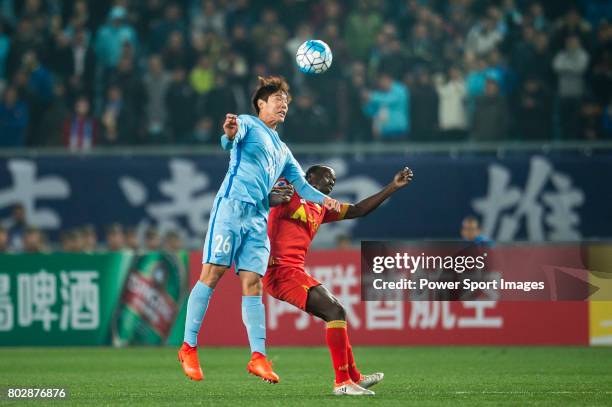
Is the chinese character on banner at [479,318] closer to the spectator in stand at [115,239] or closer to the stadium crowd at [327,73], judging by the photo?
the stadium crowd at [327,73]

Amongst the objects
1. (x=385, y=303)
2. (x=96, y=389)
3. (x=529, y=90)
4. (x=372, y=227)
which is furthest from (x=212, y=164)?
(x=96, y=389)

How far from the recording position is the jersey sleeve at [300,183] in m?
9.36

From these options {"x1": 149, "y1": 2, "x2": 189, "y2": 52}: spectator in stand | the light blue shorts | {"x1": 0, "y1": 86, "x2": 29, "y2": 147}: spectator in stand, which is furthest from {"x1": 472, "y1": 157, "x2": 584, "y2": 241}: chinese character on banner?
the light blue shorts

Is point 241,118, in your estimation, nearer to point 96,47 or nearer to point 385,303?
point 385,303

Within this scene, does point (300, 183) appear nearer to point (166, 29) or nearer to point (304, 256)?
point (304, 256)

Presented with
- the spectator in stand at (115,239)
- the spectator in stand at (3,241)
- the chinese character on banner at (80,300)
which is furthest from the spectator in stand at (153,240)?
the spectator in stand at (3,241)

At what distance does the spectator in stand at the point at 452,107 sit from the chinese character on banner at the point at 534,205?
0.95m

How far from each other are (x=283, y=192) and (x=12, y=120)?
10.4 meters

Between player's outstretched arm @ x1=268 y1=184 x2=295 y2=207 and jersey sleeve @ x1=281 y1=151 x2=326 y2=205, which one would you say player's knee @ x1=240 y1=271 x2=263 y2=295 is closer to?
player's outstretched arm @ x1=268 y1=184 x2=295 y2=207

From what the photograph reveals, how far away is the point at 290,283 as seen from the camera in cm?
932

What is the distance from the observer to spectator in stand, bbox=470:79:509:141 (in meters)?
18.0

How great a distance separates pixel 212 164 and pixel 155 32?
10.9ft

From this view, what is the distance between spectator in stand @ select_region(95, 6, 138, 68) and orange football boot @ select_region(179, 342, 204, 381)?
11.3m

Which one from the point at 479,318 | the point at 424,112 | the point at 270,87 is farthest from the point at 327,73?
the point at 270,87
